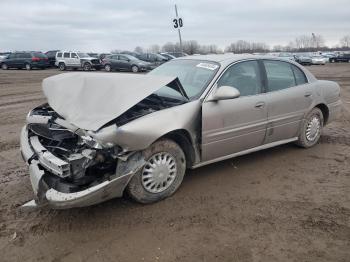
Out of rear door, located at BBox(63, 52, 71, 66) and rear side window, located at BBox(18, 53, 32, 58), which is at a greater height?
rear side window, located at BBox(18, 53, 32, 58)

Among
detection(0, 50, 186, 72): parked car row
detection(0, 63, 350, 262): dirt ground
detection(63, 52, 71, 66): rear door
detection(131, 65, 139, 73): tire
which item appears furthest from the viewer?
detection(63, 52, 71, 66): rear door

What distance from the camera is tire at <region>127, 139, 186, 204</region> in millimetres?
3879

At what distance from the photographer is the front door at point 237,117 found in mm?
4359

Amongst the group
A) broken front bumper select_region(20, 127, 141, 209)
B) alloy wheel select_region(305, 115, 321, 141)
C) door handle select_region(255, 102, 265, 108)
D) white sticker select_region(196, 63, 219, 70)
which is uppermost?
white sticker select_region(196, 63, 219, 70)

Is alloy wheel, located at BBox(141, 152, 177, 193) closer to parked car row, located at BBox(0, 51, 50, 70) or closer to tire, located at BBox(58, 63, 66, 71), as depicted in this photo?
tire, located at BBox(58, 63, 66, 71)

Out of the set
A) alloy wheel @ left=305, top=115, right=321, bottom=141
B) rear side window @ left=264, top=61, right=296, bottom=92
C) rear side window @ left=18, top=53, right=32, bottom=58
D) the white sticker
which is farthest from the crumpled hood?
rear side window @ left=18, top=53, right=32, bottom=58

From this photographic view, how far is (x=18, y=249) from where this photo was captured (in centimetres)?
327

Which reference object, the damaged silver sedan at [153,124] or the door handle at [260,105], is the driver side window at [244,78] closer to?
the damaged silver sedan at [153,124]

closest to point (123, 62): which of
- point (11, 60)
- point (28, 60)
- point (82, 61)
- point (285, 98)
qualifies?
point (82, 61)

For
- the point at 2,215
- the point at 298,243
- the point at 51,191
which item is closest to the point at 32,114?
the point at 2,215

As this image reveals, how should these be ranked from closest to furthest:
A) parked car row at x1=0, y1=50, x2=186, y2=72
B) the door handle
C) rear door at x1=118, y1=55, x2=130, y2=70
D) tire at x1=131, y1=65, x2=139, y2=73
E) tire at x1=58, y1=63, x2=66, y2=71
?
1. the door handle
2. tire at x1=131, y1=65, x2=139, y2=73
3. parked car row at x1=0, y1=50, x2=186, y2=72
4. rear door at x1=118, y1=55, x2=130, y2=70
5. tire at x1=58, y1=63, x2=66, y2=71

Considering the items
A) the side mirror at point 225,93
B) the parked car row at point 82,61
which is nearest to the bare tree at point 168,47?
the parked car row at point 82,61

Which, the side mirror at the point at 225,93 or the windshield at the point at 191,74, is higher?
the windshield at the point at 191,74

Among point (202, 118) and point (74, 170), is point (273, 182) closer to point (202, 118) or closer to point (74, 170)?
point (202, 118)
